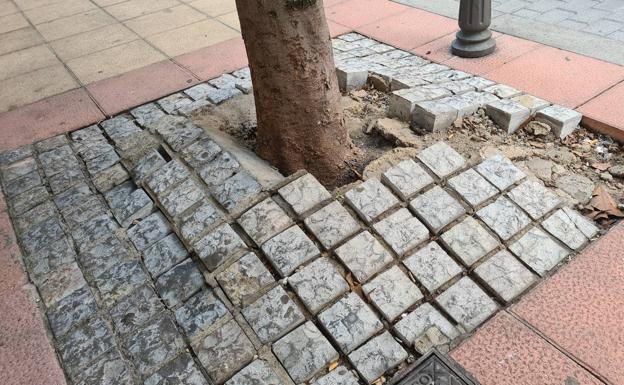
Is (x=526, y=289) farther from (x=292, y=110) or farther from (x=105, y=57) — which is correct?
(x=105, y=57)

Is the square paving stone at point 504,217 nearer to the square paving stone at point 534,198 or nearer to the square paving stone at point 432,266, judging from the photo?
the square paving stone at point 534,198

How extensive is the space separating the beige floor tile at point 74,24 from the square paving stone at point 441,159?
4963mm

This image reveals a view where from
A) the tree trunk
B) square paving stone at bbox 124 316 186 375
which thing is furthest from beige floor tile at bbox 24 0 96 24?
square paving stone at bbox 124 316 186 375

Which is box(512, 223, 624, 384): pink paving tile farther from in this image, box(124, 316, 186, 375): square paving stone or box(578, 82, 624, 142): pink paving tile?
box(124, 316, 186, 375): square paving stone

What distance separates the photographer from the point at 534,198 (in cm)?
256

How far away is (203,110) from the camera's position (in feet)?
12.0

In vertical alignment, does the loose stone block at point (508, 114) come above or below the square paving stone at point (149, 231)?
above

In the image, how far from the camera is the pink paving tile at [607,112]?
3.15 m

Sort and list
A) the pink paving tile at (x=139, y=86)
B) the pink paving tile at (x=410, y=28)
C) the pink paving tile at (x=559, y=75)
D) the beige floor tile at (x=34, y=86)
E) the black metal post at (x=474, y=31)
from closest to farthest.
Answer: the pink paving tile at (x=559, y=75), the black metal post at (x=474, y=31), the pink paving tile at (x=139, y=86), the beige floor tile at (x=34, y=86), the pink paving tile at (x=410, y=28)

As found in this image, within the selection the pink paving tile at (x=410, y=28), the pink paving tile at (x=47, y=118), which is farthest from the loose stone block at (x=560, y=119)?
the pink paving tile at (x=47, y=118)

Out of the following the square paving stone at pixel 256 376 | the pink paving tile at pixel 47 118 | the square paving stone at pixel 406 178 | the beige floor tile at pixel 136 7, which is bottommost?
the pink paving tile at pixel 47 118

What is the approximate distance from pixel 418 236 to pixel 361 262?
1.05ft

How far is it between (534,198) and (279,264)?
4.46ft

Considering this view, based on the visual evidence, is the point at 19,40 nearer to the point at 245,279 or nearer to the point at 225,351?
the point at 245,279
